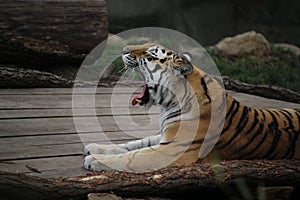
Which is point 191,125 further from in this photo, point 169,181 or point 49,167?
point 49,167

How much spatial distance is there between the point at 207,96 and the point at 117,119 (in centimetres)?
97

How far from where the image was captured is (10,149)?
2.36 meters

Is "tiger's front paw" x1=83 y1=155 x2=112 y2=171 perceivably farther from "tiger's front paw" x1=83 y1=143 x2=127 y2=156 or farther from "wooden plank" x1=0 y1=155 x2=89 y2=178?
"tiger's front paw" x1=83 y1=143 x2=127 y2=156

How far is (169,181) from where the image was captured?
192 centimetres

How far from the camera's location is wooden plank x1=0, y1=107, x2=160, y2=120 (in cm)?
297

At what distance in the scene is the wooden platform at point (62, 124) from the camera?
2242 mm

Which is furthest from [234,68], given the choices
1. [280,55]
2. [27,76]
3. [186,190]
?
[186,190]

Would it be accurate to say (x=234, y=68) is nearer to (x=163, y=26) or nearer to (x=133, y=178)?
(x=163, y=26)

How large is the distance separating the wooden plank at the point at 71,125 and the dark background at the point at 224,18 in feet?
13.7

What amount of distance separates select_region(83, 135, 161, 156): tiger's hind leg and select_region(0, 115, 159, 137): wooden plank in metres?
0.37

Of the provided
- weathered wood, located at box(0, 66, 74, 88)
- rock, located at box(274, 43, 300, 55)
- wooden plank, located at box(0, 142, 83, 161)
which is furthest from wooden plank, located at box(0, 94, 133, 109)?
rock, located at box(274, 43, 300, 55)

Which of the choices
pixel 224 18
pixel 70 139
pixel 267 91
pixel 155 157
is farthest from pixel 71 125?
pixel 224 18

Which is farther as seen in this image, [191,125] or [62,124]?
[62,124]

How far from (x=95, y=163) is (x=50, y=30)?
1988 millimetres
